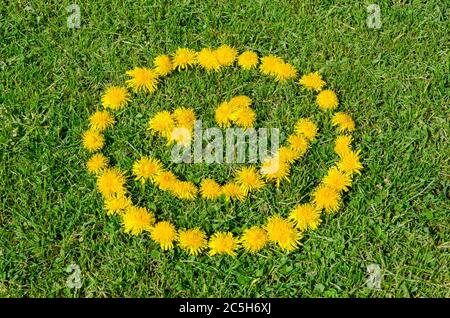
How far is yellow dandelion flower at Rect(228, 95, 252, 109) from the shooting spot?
14.6 ft

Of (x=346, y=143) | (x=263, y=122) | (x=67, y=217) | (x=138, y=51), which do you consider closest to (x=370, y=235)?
(x=346, y=143)

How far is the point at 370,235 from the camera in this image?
12.8 feet

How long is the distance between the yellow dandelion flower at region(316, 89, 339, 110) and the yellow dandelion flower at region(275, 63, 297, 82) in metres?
0.29

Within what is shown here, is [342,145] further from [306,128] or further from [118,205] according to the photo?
[118,205]

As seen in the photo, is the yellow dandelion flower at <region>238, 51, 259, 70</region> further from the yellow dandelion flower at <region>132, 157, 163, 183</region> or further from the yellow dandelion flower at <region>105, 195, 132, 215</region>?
the yellow dandelion flower at <region>105, 195, 132, 215</region>

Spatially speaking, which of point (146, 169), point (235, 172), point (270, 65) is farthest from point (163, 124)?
point (270, 65)

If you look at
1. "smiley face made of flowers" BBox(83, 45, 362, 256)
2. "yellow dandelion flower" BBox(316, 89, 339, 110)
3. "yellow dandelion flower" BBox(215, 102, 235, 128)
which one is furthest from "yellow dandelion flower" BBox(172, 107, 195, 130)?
"yellow dandelion flower" BBox(316, 89, 339, 110)

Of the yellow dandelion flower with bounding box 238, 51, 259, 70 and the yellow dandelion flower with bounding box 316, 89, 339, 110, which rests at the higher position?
the yellow dandelion flower with bounding box 238, 51, 259, 70

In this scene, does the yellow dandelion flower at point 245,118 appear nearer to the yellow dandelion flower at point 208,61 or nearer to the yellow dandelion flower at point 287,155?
the yellow dandelion flower at point 287,155

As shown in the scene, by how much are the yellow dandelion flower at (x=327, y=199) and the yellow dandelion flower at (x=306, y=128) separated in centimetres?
45

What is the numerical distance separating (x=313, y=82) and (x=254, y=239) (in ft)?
4.64

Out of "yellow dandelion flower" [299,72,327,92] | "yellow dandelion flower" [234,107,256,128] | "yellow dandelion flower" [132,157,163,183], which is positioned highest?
"yellow dandelion flower" [299,72,327,92]

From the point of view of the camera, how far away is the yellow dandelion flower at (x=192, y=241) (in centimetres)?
378
